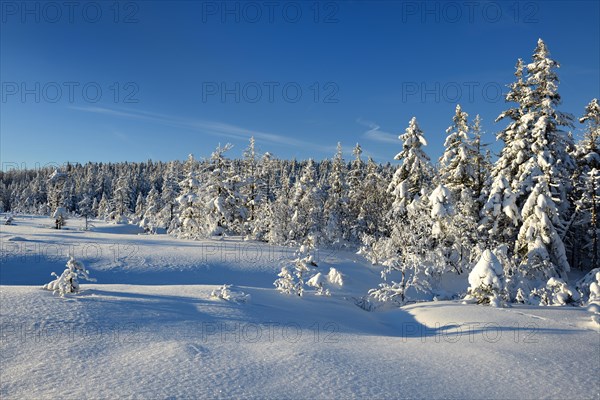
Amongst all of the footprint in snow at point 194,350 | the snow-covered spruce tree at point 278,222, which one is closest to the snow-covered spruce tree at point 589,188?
the snow-covered spruce tree at point 278,222

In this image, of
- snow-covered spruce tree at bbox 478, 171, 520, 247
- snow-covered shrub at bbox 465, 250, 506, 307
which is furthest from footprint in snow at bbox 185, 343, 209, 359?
snow-covered spruce tree at bbox 478, 171, 520, 247

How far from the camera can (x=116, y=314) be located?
832cm

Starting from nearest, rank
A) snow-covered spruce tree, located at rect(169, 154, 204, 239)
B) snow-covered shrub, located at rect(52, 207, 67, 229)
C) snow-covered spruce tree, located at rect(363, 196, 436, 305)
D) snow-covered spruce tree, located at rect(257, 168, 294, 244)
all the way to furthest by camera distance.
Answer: snow-covered spruce tree, located at rect(363, 196, 436, 305) < snow-covered spruce tree, located at rect(257, 168, 294, 244) < snow-covered spruce tree, located at rect(169, 154, 204, 239) < snow-covered shrub, located at rect(52, 207, 67, 229)

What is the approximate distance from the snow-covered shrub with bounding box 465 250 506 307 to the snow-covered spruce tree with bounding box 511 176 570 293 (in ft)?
33.1

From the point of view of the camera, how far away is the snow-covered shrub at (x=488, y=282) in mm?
12484

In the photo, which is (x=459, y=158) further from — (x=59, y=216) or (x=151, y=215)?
(x=151, y=215)

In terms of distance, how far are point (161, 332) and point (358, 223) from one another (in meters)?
40.4

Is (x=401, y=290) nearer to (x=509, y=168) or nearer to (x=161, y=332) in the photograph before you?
(x=161, y=332)

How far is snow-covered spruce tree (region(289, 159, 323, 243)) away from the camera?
39250mm

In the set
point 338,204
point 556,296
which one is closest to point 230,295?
point 556,296

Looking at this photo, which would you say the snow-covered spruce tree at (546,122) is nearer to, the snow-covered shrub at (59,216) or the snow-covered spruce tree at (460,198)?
the snow-covered spruce tree at (460,198)

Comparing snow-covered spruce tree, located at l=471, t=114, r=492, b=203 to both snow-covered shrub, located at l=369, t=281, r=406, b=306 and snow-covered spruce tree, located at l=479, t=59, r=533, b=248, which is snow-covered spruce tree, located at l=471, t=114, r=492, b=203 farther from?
snow-covered shrub, located at l=369, t=281, r=406, b=306

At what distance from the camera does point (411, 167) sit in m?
30.1

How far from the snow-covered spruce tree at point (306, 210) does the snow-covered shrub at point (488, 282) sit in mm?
25345
